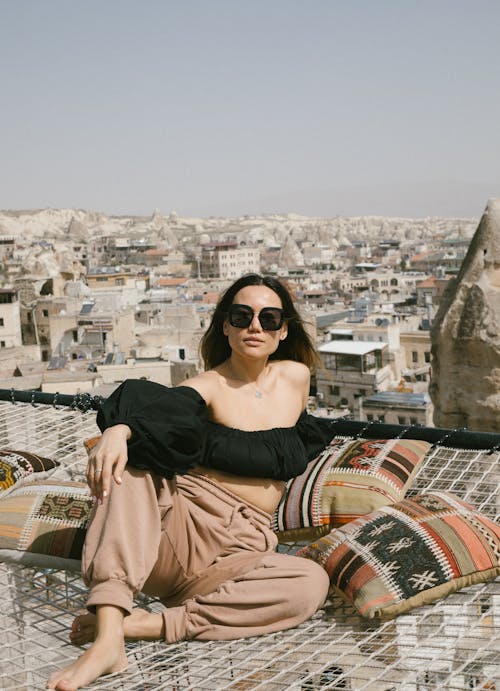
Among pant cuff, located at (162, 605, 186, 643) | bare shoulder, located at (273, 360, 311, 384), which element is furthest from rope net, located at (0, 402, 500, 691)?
bare shoulder, located at (273, 360, 311, 384)

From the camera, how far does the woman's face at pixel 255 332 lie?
247 centimetres

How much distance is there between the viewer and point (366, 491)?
2633mm

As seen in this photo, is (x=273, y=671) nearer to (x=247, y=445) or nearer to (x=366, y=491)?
(x=247, y=445)

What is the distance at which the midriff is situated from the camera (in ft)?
7.63

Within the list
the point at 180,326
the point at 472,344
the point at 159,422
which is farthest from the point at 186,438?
the point at 180,326

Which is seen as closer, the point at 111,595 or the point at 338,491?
the point at 111,595

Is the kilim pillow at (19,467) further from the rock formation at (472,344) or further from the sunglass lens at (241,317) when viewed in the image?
the rock formation at (472,344)

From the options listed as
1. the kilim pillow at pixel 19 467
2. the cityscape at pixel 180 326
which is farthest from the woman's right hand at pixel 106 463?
the kilim pillow at pixel 19 467

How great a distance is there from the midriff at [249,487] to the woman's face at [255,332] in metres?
0.36

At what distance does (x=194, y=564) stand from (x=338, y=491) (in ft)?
2.06

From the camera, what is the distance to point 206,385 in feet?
7.85

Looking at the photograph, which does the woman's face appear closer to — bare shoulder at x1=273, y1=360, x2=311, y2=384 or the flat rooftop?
bare shoulder at x1=273, y1=360, x2=311, y2=384

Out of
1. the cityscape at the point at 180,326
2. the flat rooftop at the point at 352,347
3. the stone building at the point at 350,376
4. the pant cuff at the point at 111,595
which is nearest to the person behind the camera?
the pant cuff at the point at 111,595

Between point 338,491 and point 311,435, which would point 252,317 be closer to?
point 311,435
